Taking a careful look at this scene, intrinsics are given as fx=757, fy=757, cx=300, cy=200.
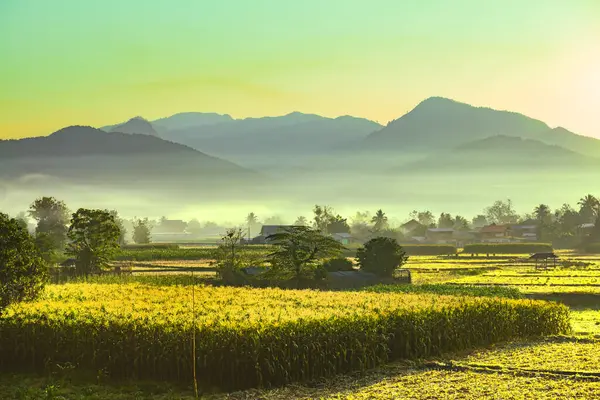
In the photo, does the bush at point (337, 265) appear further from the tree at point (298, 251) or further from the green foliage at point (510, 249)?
the green foliage at point (510, 249)

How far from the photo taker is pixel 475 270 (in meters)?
103

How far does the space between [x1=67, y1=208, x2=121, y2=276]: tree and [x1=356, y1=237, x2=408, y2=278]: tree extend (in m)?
26.0

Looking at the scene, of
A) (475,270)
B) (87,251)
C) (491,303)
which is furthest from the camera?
(475,270)

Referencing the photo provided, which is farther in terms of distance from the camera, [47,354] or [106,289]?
[106,289]

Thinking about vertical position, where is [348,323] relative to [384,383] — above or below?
above

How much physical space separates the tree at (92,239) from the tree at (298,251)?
79.6 feet

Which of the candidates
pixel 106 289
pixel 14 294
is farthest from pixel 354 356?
pixel 106 289

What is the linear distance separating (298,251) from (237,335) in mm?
33632

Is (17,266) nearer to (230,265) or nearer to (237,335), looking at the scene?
(237,335)

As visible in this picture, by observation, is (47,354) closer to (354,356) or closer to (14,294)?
(14,294)

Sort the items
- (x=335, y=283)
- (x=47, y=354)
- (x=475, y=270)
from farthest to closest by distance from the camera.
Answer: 1. (x=475, y=270)
2. (x=335, y=283)
3. (x=47, y=354)

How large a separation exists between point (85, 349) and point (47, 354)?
1.92 meters

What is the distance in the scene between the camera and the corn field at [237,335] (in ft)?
93.6

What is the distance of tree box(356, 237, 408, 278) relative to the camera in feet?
244
